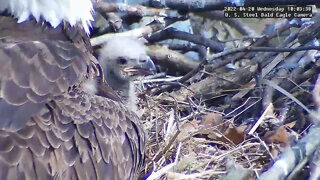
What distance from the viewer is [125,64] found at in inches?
171

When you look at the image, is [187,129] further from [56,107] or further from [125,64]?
[56,107]

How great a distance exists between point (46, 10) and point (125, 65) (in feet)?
2.19

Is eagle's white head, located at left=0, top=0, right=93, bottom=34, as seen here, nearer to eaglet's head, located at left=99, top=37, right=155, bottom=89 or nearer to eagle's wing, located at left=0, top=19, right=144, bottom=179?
eagle's wing, located at left=0, top=19, right=144, bottom=179

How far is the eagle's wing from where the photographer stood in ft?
10.1

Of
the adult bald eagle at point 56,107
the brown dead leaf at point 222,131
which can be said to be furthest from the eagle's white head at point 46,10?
the brown dead leaf at point 222,131

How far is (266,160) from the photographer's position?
146 inches

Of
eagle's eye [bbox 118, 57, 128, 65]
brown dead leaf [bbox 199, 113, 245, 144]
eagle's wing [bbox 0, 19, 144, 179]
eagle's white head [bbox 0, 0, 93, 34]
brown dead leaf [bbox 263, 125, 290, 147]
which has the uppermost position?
eagle's white head [bbox 0, 0, 93, 34]

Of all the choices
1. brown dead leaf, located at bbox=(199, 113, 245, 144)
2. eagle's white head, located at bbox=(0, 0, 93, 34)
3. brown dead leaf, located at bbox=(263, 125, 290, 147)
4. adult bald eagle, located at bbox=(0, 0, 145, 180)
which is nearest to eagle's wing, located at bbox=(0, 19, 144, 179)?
adult bald eagle, located at bbox=(0, 0, 145, 180)

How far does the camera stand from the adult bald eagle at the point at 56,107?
309 cm

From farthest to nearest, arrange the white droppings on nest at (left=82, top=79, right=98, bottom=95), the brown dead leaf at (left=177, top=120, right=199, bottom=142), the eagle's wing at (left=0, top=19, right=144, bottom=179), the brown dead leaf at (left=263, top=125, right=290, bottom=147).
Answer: the brown dead leaf at (left=177, top=120, right=199, bottom=142) < the brown dead leaf at (left=263, top=125, right=290, bottom=147) < the white droppings on nest at (left=82, top=79, right=98, bottom=95) < the eagle's wing at (left=0, top=19, right=144, bottom=179)

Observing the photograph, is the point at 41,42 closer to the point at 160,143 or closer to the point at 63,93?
the point at 63,93

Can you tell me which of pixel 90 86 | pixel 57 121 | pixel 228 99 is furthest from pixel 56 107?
pixel 228 99

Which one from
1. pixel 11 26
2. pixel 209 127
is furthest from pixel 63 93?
pixel 209 127

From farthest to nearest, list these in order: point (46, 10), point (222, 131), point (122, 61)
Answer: point (122, 61) → point (222, 131) → point (46, 10)
